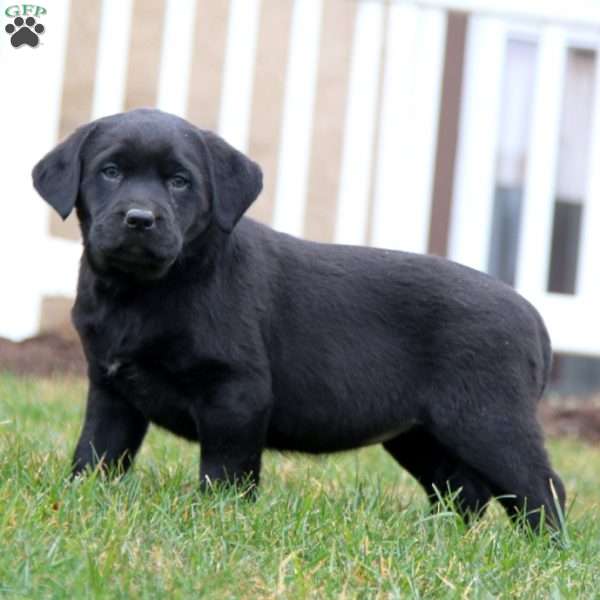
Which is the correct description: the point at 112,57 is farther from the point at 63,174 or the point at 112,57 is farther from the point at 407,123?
the point at 63,174

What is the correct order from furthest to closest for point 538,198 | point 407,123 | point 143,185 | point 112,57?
point 538,198 → point 407,123 → point 112,57 → point 143,185

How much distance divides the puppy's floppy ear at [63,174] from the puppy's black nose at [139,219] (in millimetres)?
278

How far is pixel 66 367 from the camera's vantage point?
25.4ft

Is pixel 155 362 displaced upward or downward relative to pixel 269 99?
downward

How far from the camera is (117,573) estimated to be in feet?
10.1

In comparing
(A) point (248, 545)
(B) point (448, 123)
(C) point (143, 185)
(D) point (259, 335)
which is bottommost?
(A) point (248, 545)

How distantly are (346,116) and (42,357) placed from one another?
7.13 feet

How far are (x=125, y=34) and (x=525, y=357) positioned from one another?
4.08 meters

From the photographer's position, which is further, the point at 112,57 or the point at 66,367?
the point at 112,57

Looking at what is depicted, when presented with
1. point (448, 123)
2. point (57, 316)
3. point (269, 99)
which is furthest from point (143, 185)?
point (448, 123)

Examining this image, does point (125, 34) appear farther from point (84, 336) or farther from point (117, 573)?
point (117, 573)

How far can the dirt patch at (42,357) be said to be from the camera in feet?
25.0

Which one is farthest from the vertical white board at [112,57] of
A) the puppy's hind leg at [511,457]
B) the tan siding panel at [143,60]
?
the puppy's hind leg at [511,457]

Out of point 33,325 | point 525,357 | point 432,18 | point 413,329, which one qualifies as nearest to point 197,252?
point 413,329
